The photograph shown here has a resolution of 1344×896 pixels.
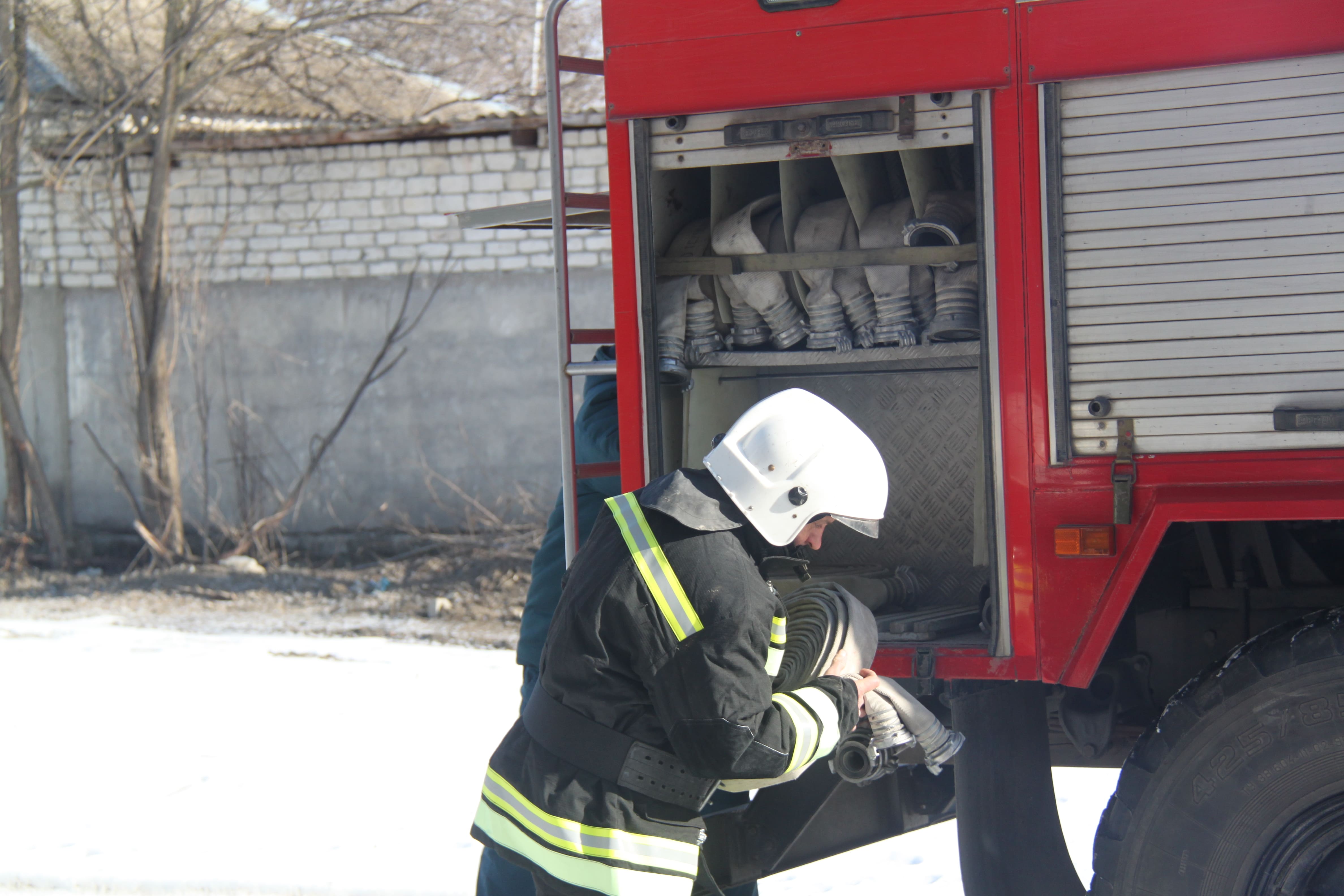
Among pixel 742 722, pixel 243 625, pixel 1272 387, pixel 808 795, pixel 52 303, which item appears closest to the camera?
pixel 742 722

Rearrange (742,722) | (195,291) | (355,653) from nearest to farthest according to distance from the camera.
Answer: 1. (742,722)
2. (355,653)
3. (195,291)

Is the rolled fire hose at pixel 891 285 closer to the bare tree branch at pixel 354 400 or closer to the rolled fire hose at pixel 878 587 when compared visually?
the rolled fire hose at pixel 878 587

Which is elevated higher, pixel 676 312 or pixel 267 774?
pixel 676 312

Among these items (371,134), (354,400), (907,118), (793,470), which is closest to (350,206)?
(371,134)

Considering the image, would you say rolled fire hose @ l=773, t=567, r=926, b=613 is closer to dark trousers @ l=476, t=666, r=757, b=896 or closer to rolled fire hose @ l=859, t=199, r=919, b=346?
rolled fire hose @ l=859, t=199, r=919, b=346

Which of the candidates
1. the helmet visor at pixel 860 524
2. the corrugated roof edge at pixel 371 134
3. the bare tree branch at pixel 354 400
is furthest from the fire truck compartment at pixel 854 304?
the bare tree branch at pixel 354 400

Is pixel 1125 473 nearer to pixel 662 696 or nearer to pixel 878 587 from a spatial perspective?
pixel 878 587

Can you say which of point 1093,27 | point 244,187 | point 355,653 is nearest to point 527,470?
point 355,653

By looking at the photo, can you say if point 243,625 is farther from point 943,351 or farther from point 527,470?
point 943,351

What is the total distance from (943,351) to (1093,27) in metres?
0.83

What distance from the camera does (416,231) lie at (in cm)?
899

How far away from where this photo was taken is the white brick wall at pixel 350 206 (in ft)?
28.9

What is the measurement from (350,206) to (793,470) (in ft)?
25.4

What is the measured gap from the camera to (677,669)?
202cm
